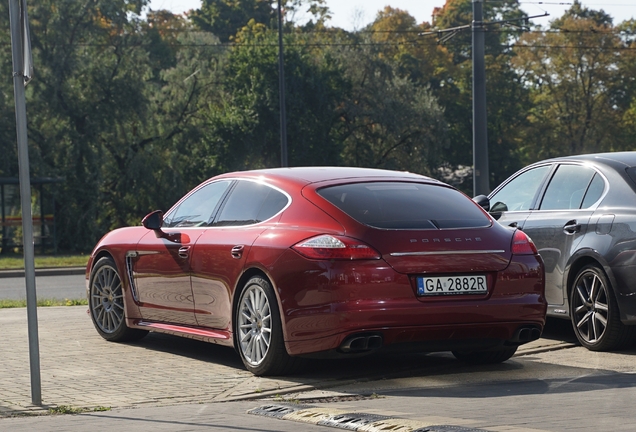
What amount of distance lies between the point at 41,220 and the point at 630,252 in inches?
1179

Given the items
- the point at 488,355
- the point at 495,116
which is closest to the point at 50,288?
the point at 488,355

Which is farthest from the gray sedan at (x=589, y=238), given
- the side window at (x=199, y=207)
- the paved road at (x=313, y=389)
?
the side window at (x=199, y=207)

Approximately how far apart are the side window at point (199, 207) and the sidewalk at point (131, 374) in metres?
1.07

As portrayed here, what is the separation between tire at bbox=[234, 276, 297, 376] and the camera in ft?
25.0

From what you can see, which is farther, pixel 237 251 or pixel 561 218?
pixel 561 218

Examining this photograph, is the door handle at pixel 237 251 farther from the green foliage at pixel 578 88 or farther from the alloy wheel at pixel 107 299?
the green foliage at pixel 578 88

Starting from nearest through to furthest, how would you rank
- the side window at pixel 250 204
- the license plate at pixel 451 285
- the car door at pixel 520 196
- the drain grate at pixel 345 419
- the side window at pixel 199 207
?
1. the drain grate at pixel 345 419
2. the license plate at pixel 451 285
3. the side window at pixel 250 204
4. the side window at pixel 199 207
5. the car door at pixel 520 196

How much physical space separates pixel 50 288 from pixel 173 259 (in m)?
12.0

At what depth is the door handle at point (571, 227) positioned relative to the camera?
9219 millimetres

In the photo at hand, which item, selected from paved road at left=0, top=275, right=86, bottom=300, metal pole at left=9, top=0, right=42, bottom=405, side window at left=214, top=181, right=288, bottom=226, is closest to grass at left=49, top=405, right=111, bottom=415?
metal pole at left=9, top=0, right=42, bottom=405

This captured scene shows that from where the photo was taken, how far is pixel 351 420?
19.2 feet

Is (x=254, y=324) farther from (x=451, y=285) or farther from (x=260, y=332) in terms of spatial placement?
(x=451, y=285)

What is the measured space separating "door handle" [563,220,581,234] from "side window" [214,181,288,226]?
260 cm

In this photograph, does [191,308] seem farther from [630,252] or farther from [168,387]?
[630,252]
